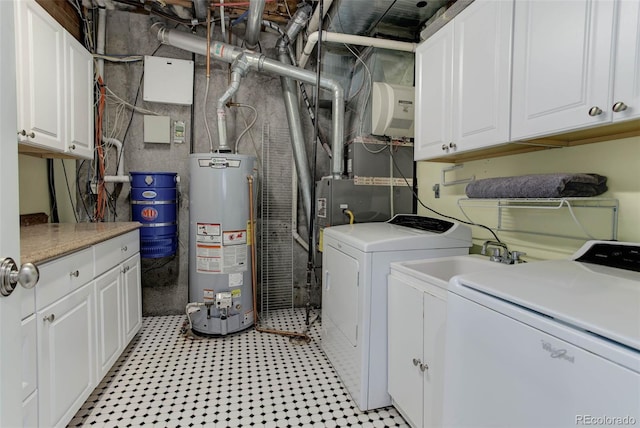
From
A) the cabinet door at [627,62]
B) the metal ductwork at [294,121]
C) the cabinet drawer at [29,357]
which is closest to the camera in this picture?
the cabinet door at [627,62]

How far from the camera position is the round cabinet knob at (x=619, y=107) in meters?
0.95

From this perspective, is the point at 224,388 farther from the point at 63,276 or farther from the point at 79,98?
the point at 79,98

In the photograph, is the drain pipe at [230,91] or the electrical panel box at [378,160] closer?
the electrical panel box at [378,160]

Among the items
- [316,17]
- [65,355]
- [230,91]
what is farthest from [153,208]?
→ [316,17]

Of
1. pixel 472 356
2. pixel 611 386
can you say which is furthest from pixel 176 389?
pixel 611 386

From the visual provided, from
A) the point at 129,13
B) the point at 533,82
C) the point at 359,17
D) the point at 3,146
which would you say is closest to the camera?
the point at 3,146

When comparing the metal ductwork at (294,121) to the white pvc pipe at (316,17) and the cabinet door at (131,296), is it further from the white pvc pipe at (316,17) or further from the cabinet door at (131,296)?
the cabinet door at (131,296)

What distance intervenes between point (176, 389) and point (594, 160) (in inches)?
98.8

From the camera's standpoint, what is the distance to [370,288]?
1.66m

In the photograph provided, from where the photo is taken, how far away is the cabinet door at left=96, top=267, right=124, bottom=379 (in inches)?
70.3

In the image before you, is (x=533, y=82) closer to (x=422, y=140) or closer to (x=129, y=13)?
(x=422, y=140)

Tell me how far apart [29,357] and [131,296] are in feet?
3.64

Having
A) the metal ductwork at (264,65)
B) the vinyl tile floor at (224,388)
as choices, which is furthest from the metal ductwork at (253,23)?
the vinyl tile floor at (224,388)

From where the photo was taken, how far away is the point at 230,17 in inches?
113
